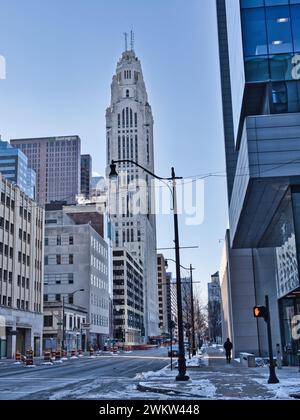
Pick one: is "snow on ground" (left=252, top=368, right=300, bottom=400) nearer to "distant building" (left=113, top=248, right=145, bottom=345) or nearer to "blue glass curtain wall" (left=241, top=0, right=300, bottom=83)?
"blue glass curtain wall" (left=241, top=0, right=300, bottom=83)

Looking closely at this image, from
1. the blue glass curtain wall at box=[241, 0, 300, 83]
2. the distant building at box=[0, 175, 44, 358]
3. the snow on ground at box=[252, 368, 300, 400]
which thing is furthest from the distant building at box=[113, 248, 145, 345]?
the snow on ground at box=[252, 368, 300, 400]

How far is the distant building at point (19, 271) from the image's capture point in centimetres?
6331

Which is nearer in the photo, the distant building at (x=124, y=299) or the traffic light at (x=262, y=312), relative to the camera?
the traffic light at (x=262, y=312)

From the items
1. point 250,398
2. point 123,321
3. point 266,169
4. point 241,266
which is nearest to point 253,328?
point 241,266

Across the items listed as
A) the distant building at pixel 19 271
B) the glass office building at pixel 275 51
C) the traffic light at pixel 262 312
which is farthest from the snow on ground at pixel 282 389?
the distant building at pixel 19 271

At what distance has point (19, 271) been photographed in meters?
68.3

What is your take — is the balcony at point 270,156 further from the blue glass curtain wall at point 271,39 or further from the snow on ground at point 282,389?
the snow on ground at point 282,389

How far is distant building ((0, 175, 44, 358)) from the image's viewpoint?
63.3 m

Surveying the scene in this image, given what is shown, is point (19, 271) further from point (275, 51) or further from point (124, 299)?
point (124, 299)

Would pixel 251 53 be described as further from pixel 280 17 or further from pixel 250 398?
pixel 250 398

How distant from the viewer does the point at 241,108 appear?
34.2 metres

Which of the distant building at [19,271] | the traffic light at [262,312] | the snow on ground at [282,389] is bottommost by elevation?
the snow on ground at [282,389]

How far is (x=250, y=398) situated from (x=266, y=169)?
14.6 meters

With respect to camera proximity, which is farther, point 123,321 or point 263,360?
point 123,321
